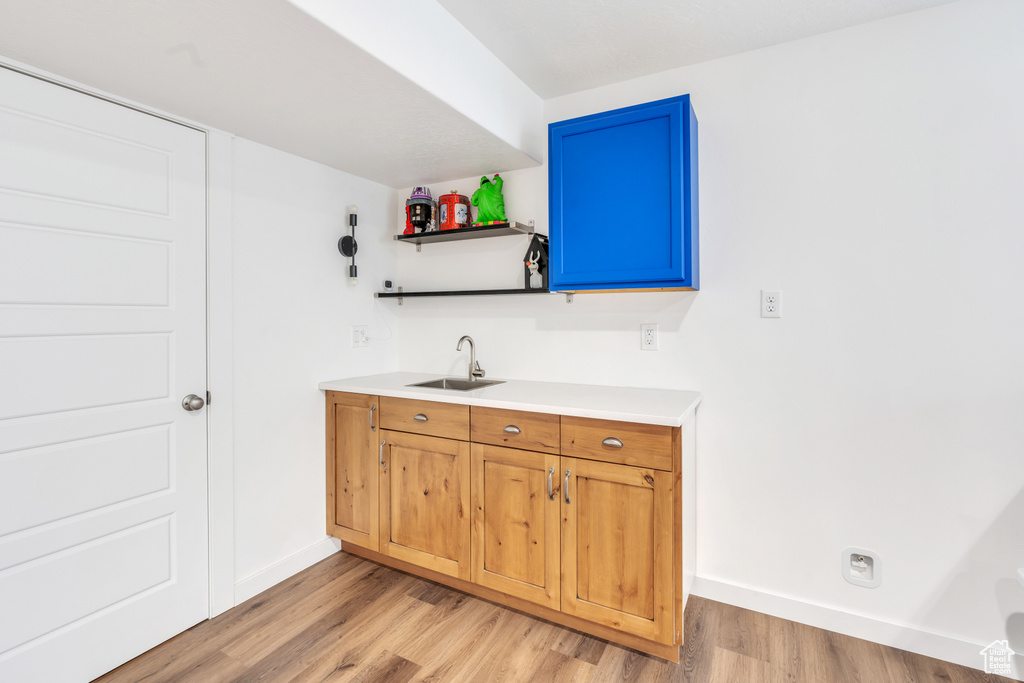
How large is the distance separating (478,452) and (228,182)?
1.63m

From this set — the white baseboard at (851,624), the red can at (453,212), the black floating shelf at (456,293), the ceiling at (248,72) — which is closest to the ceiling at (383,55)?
the ceiling at (248,72)

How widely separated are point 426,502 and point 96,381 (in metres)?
1.37

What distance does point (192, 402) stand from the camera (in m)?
2.00

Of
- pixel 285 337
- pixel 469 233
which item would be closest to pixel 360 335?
pixel 285 337

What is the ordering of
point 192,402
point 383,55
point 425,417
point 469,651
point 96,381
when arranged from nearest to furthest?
point 383,55 < point 96,381 < point 469,651 < point 192,402 < point 425,417

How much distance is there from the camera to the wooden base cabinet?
176cm

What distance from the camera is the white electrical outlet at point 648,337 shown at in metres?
2.29

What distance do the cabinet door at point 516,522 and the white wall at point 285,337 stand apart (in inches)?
39.3

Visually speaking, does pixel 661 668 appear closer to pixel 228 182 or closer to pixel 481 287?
pixel 481 287

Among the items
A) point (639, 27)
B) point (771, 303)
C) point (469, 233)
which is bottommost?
point (771, 303)

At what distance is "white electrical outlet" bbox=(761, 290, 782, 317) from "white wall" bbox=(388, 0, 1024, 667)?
0.09 feet

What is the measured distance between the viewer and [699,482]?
2.22 metres

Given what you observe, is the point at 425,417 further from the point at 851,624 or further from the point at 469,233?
the point at 851,624

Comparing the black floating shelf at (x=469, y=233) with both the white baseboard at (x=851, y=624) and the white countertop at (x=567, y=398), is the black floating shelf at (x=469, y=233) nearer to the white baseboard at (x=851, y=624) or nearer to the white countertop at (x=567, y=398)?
the white countertop at (x=567, y=398)
